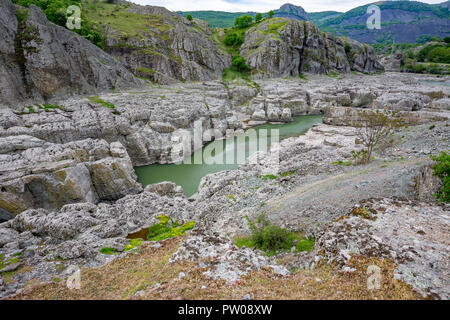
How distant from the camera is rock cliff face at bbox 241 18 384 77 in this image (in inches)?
3415

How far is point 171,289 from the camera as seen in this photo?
8367 millimetres

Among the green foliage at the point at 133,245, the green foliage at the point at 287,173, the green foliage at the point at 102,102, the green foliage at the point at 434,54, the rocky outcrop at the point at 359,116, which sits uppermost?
the green foliage at the point at 434,54

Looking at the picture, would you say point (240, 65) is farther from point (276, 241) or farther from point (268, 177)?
point (276, 241)

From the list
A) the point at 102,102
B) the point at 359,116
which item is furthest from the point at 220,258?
the point at 359,116

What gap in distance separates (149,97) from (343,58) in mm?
90775

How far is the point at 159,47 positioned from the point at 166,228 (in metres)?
69.2

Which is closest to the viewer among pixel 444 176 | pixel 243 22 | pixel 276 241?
pixel 276 241

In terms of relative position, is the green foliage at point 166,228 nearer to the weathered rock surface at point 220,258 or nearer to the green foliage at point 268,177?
the weathered rock surface at point 220,258

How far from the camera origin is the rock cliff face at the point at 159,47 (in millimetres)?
65375

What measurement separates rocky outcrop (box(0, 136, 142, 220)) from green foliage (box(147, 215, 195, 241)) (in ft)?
33.1

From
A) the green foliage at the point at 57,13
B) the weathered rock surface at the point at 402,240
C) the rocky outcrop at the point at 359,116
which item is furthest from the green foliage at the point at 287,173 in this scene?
the green foliage at the point at 57,13

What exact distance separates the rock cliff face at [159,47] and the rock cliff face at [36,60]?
65.7 ft

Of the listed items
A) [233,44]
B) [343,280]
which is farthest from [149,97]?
[233,44]

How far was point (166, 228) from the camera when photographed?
57.0ft
